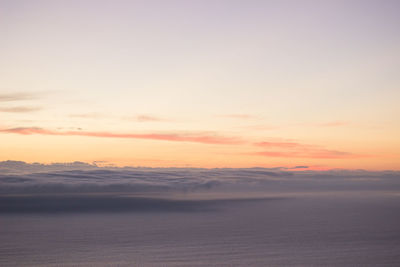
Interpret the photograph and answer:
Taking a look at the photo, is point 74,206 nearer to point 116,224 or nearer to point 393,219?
point 116,224

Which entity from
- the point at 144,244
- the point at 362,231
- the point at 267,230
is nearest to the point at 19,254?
the point at 144,244

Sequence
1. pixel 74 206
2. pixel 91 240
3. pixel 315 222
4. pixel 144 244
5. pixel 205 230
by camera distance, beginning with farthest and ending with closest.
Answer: pixel 74 206, pixel 315 222, pixel 205 230, pixel 91 240, pixel 144 244

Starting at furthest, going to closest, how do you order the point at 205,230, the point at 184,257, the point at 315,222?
the point at 315,222, the point at 205,230, the point at 184,257

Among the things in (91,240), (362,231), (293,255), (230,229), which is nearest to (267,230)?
(230,229)

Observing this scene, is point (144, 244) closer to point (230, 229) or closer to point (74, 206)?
point (230, 229)

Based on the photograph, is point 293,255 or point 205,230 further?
point 205,230

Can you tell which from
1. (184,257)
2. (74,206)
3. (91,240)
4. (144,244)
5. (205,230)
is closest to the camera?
(184,257)
